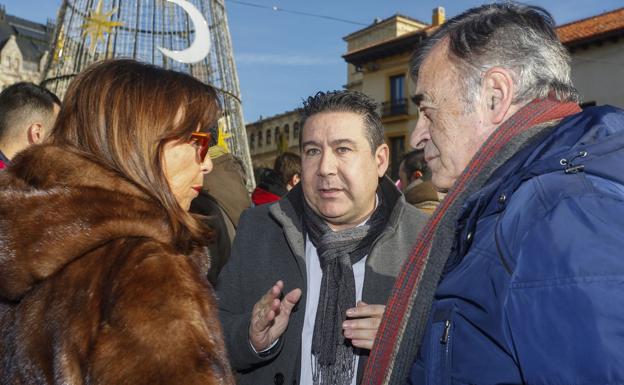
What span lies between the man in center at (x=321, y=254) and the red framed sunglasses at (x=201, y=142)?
0.59m

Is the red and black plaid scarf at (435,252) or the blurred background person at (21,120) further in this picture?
the blurred background person at (21,120)

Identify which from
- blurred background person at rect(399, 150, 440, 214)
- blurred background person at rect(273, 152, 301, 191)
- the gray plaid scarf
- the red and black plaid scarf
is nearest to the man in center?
the gray plaid scarf

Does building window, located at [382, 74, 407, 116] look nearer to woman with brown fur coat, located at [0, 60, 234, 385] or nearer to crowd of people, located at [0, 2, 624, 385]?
crowd of people, located at [0, 2, 624, 385]

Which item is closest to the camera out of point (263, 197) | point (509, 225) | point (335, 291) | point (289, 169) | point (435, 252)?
point (509, 225)

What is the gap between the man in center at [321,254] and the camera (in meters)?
2.31

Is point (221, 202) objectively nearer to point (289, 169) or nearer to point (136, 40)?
point (289, 169)

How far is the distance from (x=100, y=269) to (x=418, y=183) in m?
2.75

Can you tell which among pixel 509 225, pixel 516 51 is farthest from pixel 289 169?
pixel 509 225

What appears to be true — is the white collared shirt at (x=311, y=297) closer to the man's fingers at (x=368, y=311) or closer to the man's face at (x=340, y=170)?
the man's face at (x=340, y=170)

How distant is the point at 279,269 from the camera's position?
8.25 feet

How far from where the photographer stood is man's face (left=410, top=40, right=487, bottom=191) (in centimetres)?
169

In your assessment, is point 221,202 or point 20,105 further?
point 20,105

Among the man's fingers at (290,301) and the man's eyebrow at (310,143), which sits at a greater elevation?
the man's eyebrow at (310,143)

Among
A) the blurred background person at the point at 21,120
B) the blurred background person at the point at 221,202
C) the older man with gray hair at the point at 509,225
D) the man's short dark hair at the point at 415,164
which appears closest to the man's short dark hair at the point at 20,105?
the blurred background person at the point at 21,120
